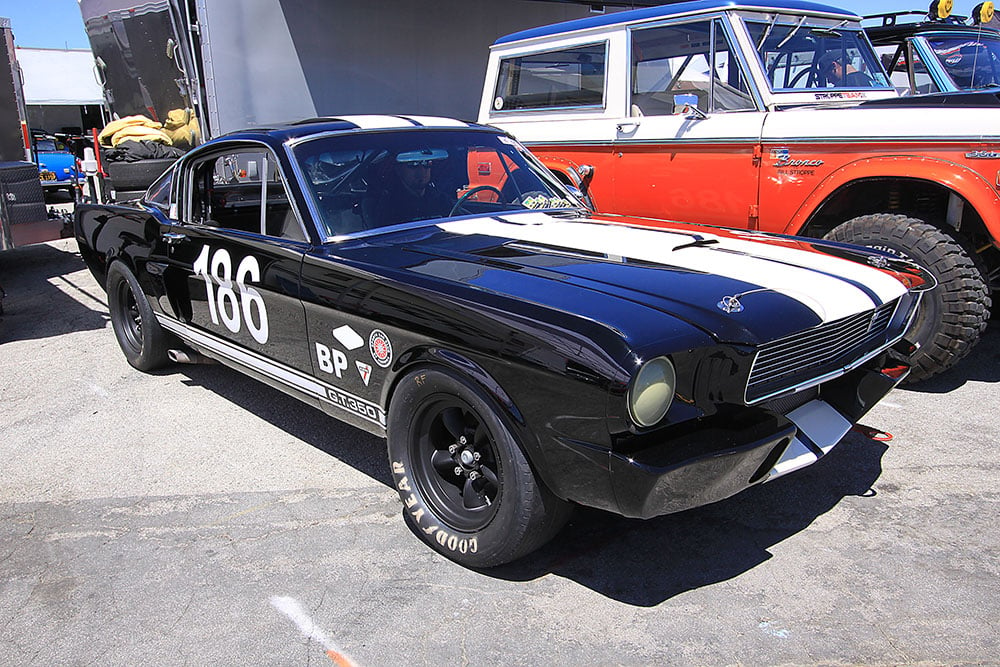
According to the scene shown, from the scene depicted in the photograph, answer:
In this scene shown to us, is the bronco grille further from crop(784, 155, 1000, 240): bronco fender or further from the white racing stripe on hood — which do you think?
crop(784, 155, 1000, 240): bronco fender

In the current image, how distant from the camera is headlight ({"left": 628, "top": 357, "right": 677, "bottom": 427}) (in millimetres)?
2229

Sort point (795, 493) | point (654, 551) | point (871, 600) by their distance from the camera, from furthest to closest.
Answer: point (795, 493) < point (654, 551) < point (871, 600)

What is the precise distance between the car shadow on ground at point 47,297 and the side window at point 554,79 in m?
3.85

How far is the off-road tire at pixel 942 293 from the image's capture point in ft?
13.8

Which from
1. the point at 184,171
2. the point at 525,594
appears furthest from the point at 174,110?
the point at 525,594

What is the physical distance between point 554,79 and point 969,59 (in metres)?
3.24

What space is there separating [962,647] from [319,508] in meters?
2.33

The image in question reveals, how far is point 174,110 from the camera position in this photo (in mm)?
9102

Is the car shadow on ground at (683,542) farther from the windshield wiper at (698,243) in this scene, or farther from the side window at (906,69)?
the side window at (906,69)

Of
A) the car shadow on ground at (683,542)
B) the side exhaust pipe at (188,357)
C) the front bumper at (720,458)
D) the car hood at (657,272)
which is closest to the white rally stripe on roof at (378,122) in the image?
the car hood at (657,272)

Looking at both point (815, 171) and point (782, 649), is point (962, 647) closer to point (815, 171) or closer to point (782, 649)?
point (782, 649)

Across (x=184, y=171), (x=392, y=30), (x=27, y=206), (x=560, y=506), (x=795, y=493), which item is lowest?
(x=795, y=493)

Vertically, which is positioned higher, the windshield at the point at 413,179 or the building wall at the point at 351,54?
the building wall at the point at 351,54

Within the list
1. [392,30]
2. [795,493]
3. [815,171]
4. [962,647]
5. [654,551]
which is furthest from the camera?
[392,30]
